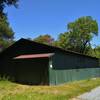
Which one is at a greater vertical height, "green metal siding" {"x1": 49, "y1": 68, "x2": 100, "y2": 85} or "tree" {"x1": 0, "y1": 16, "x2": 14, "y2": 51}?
"tree" {"x1": 0, "y1": 16, "x2": 14, "y2": 51}

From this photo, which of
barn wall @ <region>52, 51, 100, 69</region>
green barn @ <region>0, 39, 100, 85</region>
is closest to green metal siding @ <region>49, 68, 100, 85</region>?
green barn @ <region>0, 39, 100, 85</region>

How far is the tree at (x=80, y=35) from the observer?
73188mm

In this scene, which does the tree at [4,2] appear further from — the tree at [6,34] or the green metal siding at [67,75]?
the tree at [6,34]

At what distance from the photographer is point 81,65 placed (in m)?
36.7

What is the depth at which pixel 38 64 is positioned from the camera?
27.5 m

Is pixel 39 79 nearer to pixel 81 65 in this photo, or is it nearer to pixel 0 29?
pixel 81 65

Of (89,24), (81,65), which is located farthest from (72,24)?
(81,65)

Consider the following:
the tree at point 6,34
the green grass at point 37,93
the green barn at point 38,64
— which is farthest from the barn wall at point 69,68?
the tree at point 6,34

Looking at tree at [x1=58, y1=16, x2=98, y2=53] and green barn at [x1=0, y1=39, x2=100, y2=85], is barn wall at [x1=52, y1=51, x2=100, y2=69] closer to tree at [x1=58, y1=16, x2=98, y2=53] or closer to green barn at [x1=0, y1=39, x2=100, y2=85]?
green barn at [x1=0, y1=39, x2=100, y2=85]

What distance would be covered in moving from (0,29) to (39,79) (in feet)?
153

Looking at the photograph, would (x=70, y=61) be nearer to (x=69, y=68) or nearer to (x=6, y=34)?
(x=69, y=68)

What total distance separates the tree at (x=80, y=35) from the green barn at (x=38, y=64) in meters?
38.3

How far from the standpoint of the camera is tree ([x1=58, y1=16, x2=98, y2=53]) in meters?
73.2

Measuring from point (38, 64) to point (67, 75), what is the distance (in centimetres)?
384
